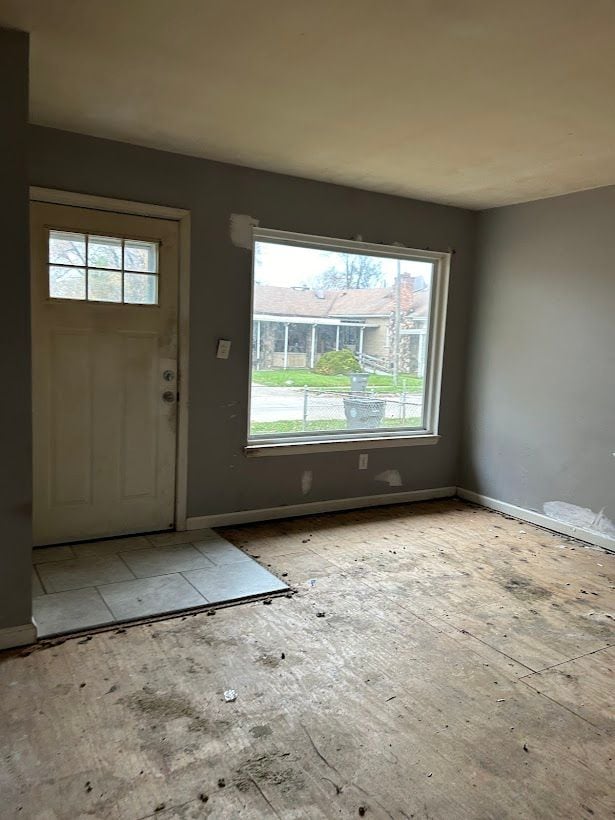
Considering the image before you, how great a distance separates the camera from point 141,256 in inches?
146

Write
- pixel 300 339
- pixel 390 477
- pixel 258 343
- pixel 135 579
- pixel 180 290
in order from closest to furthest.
Answer: 1. pixel 135 579
2. pixel 180 290
3. pixel 258 343
4. pixel 300 339
5. pixel 390 477

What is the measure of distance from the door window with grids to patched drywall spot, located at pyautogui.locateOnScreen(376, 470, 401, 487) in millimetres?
2185

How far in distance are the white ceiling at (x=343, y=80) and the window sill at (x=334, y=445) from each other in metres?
1.84

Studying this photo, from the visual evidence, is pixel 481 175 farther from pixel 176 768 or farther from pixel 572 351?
pixel 176 768

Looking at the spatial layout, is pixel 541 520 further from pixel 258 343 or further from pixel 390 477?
pixel 258 343

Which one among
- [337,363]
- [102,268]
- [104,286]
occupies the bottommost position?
[337,363]

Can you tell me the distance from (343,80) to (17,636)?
2625 mm

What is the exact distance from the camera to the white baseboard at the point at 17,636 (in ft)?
8.10

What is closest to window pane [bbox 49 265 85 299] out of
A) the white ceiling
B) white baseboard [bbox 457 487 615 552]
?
the white ceiling

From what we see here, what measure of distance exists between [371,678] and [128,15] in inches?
101

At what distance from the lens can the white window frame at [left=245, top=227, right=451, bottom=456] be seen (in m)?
4.20

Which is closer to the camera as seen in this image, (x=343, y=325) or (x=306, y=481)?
(x=306, y=481)

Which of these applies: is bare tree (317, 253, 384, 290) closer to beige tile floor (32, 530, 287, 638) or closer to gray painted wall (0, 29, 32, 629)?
beige tile floor (32, 530, 287, 638)

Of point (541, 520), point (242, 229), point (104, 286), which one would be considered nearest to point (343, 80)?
point (242, 229)
